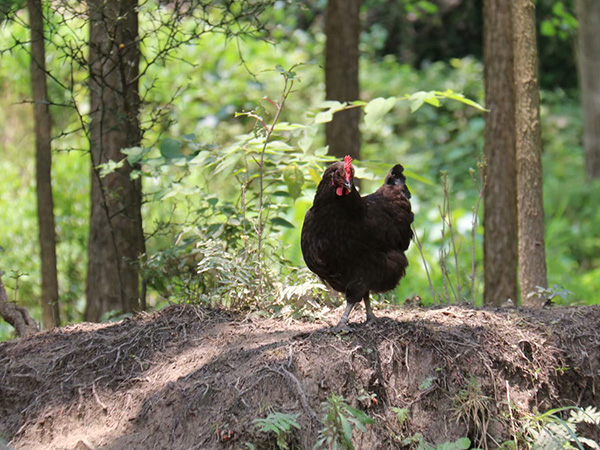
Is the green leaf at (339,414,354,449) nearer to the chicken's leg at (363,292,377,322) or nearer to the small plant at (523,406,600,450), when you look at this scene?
the small plant at (523,406,600,450)

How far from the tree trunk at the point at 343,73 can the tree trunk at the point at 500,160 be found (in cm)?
144

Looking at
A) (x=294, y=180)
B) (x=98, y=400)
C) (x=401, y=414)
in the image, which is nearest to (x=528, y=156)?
(x=294, y=180)

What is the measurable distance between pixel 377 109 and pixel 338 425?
2.40 meters

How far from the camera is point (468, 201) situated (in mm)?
11555

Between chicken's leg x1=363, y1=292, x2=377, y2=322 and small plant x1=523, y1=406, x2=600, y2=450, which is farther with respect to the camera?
chicken's leg x1=363, y1=292, x2=377, y2=322

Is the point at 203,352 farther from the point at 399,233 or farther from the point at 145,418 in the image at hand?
the point at 399,233

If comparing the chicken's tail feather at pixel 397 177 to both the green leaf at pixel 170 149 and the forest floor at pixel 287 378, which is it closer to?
the forest floor at pixel 287 378

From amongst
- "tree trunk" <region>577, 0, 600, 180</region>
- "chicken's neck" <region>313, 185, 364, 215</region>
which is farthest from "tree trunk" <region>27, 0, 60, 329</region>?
"tree trunk" <region>577, 0, 600, 180</region>

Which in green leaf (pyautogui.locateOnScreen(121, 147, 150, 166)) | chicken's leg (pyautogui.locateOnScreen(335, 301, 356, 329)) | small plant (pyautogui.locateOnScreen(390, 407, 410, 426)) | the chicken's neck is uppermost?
green leaf (pyautogui.locateOnScreen(121, 147, 150, 166))

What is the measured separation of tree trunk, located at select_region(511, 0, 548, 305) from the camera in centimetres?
537

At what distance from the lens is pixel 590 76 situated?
39.9 ft

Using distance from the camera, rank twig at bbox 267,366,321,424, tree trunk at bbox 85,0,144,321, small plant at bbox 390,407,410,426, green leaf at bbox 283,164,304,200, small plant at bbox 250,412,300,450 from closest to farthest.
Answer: small plant at bbox 250,412,300,450, twig at bbox 267,366,321,424, small plant at bbox 390,407,410,426, green leaf at bbox 283,164,304,200, tree trunk at bbox 85,0,144,321

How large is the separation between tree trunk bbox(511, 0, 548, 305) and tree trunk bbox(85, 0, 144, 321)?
117 inches

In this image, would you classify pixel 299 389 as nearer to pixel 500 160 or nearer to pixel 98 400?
pixel 98 400
